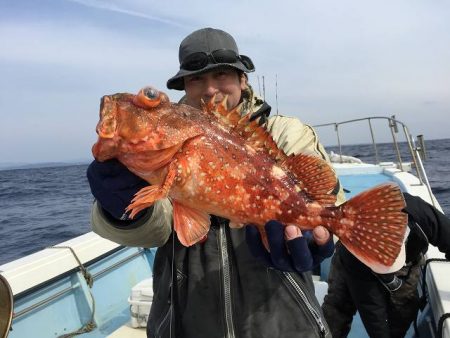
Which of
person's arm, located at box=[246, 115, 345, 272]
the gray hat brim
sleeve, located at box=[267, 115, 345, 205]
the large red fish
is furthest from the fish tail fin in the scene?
the gray hat brim

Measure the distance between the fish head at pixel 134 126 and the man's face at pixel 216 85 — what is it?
90 centimetres

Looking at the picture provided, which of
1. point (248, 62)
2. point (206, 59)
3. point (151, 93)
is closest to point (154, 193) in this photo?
point (151, 93)

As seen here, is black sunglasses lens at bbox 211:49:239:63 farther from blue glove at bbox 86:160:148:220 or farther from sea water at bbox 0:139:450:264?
sea water at bbox 0:139:450:264

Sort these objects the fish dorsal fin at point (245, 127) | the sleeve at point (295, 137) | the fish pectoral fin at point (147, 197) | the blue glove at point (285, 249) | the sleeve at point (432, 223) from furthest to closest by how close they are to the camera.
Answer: the sleeve at point (432, 223) < the sleeve at point (295, 137) < the fish dorsal fin at point (245, 127) < the blue glove at point (285, 249) < the fish pectoral fin at point (147, 197)

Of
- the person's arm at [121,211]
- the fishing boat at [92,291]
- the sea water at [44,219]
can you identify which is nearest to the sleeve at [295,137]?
the person's arm at [121,211]

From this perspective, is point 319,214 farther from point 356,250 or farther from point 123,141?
point 123,141

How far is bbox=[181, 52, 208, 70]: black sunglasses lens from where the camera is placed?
3.10 metres

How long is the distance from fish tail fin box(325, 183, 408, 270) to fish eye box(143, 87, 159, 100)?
1.21 meters

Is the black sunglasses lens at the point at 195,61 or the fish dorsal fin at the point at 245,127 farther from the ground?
the black sunglasses lens at the point at 195,61

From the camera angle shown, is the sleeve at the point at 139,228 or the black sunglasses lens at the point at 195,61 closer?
the sleeve at the point at 139,228

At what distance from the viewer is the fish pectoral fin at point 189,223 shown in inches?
92.8

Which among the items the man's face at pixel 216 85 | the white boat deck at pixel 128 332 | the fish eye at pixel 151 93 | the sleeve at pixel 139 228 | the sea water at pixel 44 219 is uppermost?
the man's face at pixel 216 85

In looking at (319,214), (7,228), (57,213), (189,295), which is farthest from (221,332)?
(57,213)

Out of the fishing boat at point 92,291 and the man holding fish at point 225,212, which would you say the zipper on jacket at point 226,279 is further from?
the fishing boat at point 92,291
